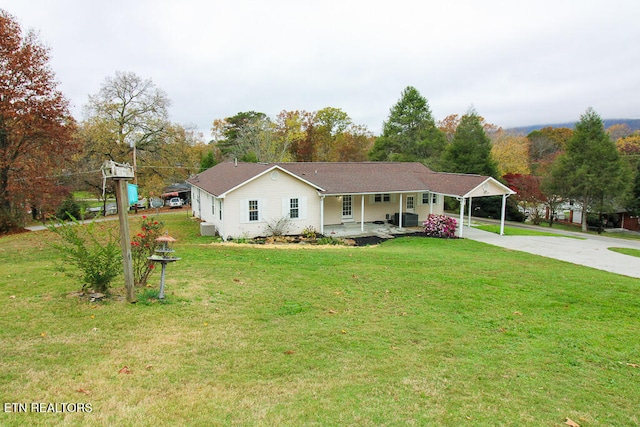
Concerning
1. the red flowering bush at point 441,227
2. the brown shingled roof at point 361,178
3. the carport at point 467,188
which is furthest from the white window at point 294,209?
the carport at point 467,188

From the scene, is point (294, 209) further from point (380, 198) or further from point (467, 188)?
point (467, 188)

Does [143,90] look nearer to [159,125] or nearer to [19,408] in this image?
[159,125]

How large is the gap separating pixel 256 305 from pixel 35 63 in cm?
2218

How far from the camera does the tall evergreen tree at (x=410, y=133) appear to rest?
47.0 m

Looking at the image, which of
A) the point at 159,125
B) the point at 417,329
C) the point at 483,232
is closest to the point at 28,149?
the point at 159,125

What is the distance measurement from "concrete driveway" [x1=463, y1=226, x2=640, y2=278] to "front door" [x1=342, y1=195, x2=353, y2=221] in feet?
22.4

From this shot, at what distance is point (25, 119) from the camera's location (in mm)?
20125

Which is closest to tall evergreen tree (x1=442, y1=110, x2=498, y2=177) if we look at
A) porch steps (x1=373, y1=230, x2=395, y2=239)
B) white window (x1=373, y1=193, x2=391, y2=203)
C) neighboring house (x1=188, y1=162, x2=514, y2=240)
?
neighboring house (x1=188, y1=162, x2=514, y2=240)

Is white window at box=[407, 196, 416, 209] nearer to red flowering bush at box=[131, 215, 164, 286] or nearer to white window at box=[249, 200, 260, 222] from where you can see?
white window at box=[249, 200, 260, 222]

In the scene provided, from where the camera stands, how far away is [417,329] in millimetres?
6688

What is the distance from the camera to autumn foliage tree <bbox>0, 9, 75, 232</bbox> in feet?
66.0

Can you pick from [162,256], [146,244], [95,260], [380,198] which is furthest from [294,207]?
[95,260]

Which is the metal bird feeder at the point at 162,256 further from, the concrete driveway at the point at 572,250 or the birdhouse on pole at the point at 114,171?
the concrete driveway at the point at 572,250

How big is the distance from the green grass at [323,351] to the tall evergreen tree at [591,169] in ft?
87.8
